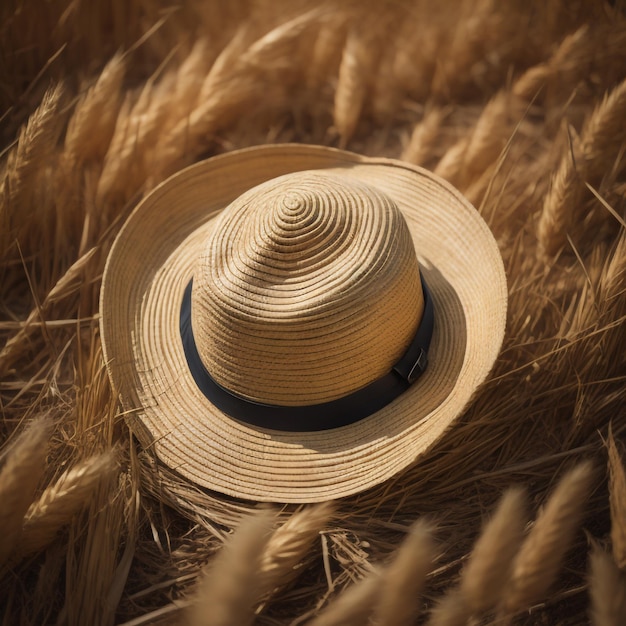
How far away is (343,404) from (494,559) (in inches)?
22.5

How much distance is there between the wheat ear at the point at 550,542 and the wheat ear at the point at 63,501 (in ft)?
3.36

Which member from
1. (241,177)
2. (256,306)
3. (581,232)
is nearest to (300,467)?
(256,306)

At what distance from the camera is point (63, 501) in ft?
5.04

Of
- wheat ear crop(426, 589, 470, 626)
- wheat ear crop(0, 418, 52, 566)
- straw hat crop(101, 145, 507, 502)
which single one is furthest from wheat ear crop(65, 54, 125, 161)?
wheat ear crop(426, 589, 470, 626)

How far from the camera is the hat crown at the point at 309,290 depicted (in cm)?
155

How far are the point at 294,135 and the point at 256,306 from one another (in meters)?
1.54

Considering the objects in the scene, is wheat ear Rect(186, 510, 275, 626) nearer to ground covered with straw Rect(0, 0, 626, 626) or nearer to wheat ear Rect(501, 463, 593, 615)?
ground covered with straw Rect(0, 0, 626, 626)

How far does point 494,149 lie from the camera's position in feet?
7.91

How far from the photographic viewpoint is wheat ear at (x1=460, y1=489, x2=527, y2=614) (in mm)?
1292

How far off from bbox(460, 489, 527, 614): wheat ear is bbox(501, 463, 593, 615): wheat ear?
0.17 ft

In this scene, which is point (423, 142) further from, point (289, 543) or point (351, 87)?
point (289, 543)

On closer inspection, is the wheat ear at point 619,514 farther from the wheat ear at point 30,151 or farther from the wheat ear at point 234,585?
the wheat ear at point 30,151

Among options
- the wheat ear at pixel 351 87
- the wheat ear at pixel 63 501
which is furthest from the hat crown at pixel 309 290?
the wheat ear at pixel 351 87

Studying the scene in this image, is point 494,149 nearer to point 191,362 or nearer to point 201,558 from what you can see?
point 191,362
